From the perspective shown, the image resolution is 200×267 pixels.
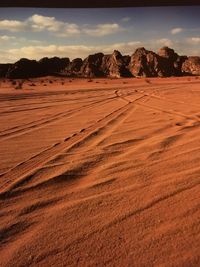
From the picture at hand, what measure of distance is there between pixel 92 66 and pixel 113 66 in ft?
12.5

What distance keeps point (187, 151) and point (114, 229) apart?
6.99 feet

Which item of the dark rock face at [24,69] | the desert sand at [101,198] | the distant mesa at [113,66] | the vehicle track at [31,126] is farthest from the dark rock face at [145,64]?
the desert sand at [101,198]

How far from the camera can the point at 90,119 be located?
7.19 metres

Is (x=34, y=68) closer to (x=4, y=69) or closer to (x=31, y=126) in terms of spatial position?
(x=4, y=69)

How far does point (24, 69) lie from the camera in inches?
1966

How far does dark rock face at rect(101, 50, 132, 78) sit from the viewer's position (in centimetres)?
5087

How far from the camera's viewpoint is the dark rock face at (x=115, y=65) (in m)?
50.9

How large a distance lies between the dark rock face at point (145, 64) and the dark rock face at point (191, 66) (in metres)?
6.76

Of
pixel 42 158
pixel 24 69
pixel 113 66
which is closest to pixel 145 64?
pixel 113 66
